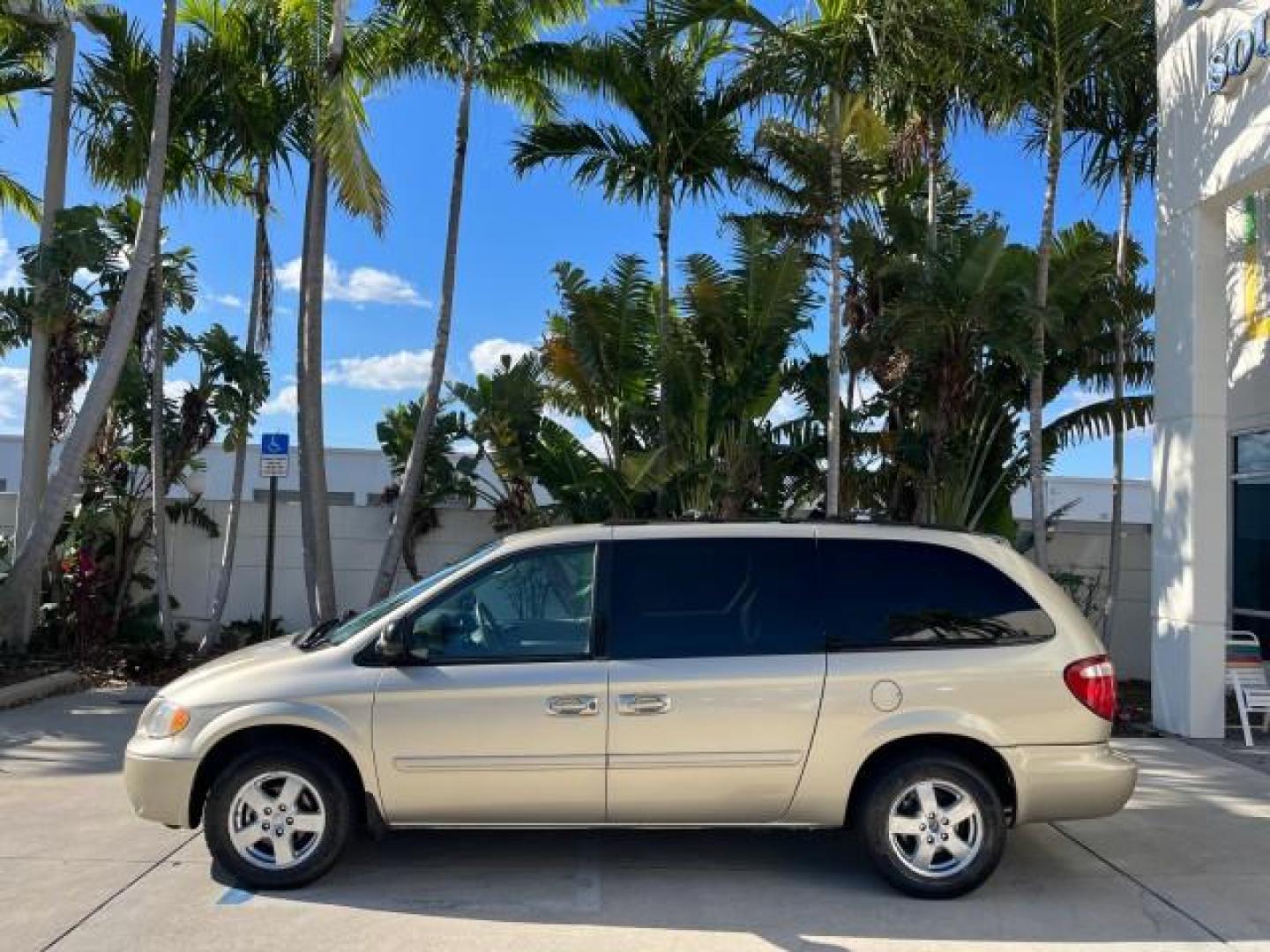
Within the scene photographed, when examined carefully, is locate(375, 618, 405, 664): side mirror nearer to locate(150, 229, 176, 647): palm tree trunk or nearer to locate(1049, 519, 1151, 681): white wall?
locate(150, 229, 176, 647): palm tree trunk

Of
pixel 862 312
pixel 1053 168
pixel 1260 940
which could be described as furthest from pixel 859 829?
pixel 862 312

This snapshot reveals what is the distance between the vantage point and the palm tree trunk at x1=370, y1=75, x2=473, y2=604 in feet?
39.4

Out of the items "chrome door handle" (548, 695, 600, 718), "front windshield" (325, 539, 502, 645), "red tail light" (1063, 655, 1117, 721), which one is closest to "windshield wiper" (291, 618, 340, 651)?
"front windshield" (325, 539, 502, 645)

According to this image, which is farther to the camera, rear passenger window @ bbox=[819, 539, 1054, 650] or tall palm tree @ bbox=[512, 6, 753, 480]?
tall palm tree @ bbox=[512, 6, 753, 480]

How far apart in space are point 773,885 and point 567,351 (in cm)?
840

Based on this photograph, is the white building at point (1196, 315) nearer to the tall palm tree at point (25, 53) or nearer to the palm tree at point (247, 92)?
the palm tree at point (247, 92)

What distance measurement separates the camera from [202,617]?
13625 mm

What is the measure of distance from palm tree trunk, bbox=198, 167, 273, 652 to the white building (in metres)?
9.42

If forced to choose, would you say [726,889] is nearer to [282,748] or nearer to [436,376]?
[282,748]

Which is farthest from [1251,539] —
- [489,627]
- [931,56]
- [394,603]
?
[394,603]

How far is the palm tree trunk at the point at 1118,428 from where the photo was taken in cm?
1209

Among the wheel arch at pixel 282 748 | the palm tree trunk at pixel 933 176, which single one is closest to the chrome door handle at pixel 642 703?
the wheel arch at pixel 282 748

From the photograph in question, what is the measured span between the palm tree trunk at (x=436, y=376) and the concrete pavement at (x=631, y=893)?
536 centimetres

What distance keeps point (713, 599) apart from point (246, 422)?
30.0 ft
